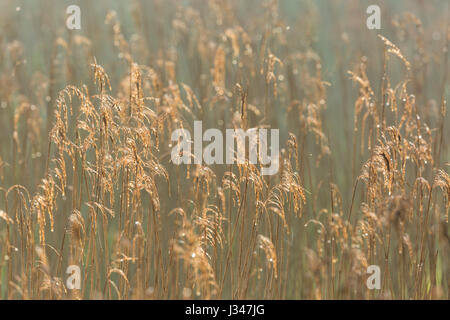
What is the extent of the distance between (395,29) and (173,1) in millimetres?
1645

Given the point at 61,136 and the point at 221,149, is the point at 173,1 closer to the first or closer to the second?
the point at 221,149

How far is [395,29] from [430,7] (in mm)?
792

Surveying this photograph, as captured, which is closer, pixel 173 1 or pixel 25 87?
pixel 25 87

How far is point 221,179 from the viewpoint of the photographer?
119 inches

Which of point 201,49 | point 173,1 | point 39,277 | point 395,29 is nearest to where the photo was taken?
point 39,277

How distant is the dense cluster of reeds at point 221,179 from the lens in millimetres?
2129

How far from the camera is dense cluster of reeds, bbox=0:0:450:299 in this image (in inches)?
83.8

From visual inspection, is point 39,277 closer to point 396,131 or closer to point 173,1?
point 396,131

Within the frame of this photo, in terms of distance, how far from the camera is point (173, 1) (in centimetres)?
475

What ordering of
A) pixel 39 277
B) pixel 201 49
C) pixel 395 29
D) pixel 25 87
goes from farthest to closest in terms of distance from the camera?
pixel 395 29 → pixel 25 87 → pixel 201 49 → pixel 39 277
